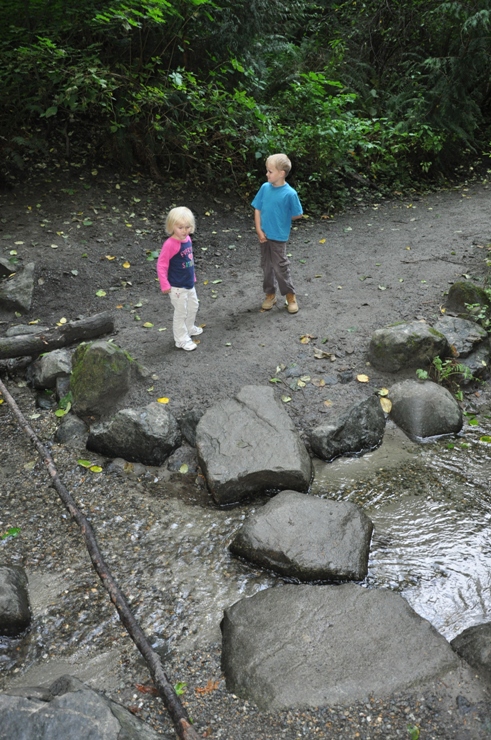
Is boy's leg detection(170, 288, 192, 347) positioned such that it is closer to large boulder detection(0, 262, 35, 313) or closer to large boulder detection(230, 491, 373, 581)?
large boulder detection(0, 262, 35, 313)

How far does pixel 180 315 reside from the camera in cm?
561

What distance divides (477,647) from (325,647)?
0.79 metres

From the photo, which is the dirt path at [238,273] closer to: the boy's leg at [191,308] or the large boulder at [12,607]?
the boy's leg at [191,308]

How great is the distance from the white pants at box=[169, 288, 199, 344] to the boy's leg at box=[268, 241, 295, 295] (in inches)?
39.0

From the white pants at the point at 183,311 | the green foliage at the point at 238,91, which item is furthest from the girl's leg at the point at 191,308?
the green foliage at the point at 238,91

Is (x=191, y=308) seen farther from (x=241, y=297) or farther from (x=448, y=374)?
(x=448, y=374)

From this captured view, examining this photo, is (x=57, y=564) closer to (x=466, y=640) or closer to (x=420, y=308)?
(x=466, y=640)

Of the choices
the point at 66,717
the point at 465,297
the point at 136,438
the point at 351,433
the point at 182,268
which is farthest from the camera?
the point at 465,297

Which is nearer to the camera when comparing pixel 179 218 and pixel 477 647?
pixel 477 647

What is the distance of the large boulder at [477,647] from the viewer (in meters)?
2.86

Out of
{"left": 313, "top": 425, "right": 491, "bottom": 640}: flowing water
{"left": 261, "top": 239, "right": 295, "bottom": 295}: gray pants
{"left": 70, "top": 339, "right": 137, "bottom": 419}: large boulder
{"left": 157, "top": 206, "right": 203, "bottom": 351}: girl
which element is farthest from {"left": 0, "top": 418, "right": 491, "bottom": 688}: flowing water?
{"left": 261, "top": 239, "right": 295, "bottom": 295}: gray pants

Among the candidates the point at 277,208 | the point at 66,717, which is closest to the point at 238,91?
the point at 277,208

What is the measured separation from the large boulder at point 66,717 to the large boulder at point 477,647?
1639 mm

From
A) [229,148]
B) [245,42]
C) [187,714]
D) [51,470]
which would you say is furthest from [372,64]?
[187,714]
